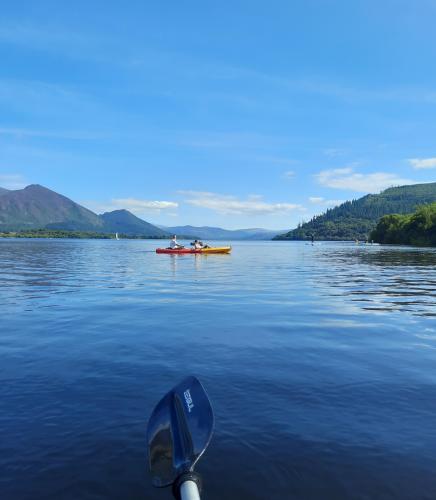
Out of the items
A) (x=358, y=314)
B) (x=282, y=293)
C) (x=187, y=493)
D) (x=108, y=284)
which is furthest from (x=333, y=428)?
(x=108, y=284)

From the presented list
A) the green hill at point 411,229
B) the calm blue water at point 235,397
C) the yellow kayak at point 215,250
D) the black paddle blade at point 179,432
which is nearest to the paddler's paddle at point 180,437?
the black paddle blade at point 179,432

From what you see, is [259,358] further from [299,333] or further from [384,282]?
[384,282]

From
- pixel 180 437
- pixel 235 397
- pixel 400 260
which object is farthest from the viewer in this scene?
pixel 400 260

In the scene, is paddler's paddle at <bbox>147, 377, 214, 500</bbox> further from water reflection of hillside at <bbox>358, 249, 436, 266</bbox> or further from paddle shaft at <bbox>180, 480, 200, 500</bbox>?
water reflection of hillside at <bbox>358, 249, 436, 266</bbox>

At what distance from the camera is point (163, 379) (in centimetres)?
1004

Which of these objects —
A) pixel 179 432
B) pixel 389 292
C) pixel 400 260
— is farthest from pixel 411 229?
pixel 179 432

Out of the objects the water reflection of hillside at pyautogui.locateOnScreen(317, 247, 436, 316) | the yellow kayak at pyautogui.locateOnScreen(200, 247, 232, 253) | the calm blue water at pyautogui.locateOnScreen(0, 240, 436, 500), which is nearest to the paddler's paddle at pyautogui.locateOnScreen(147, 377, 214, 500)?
the calm blue water at pyautogui.locateOnScreen(0, 240, 436, 500)

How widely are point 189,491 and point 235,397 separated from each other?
12.3 ft

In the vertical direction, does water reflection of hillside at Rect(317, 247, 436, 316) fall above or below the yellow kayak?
below

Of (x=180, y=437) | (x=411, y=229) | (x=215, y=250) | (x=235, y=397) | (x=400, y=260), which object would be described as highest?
(x=411, y=229)

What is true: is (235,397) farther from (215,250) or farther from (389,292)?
(215,250)

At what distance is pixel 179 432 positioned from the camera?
6.46 meters

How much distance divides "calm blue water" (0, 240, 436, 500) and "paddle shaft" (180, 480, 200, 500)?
46 cm

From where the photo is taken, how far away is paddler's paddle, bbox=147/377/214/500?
5617 mm
